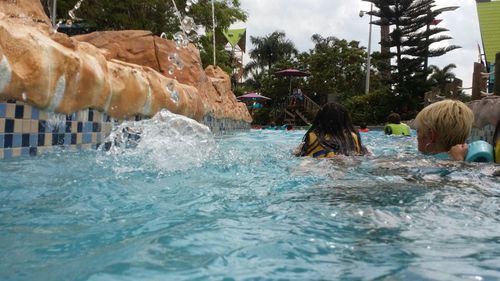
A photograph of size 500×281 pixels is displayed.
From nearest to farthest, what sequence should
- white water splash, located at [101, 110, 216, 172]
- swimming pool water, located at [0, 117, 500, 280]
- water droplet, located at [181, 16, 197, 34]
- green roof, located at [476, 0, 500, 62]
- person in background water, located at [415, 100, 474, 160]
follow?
swimming pool water, located at [0, 117, 500, 280] → person in background water, located at [415, 100, 474, 160] → white water splash, located at [101, 110, 216, 172] → green roof, located at [476, 0, 500, 62] → water droplet, located at [181, 16, 197, 34]

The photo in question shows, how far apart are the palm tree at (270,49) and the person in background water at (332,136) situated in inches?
1550

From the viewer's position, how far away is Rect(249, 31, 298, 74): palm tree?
43.4 metres

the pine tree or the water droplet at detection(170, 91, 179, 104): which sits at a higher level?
the pine tree

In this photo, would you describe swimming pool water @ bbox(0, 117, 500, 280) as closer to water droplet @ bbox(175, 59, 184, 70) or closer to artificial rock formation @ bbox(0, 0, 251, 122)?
artificial rock formation @ bbox(0, 0, 251, 122)

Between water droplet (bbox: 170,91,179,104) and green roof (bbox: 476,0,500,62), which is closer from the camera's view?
water droplet (bbox: 170,91,179,104)

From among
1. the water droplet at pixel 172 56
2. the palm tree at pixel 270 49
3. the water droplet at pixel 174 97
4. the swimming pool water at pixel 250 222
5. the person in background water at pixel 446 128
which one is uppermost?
the palm tree at pixel 270 49

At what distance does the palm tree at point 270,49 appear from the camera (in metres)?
43.4

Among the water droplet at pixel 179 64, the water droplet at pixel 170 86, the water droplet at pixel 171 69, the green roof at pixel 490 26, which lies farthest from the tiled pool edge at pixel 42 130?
the green roof at pixel 490 26

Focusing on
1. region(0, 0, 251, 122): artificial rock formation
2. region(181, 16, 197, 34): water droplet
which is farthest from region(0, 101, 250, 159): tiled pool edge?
region(181, 16, 197, 34): water droplet

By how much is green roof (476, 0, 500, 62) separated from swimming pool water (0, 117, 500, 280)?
12.6 metres

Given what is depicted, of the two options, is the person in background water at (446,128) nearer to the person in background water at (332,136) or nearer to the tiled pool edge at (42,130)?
the person in background water at (332,136)

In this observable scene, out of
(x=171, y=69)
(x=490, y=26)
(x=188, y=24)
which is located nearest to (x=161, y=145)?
(x=171, y=69)

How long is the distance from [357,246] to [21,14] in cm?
436

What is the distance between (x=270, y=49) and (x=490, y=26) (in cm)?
2974
